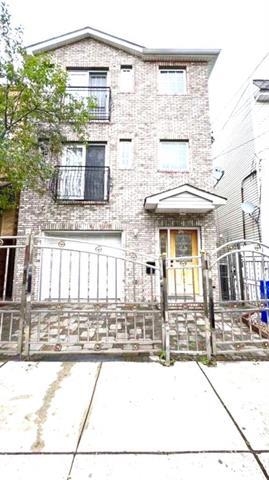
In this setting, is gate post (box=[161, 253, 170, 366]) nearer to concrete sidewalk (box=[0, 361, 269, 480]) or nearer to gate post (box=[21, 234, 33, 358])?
concrete sidewalk (box=[0, 361, 269, 480])

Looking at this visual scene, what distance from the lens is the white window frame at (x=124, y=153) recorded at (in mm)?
9070

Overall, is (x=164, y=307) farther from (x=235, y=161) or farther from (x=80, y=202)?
(x=235, y=161)

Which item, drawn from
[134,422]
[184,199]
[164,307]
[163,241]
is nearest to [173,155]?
[184,199]

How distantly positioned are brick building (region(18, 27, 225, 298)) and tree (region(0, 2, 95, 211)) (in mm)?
1056

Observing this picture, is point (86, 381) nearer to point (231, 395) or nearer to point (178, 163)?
point (231, 395)

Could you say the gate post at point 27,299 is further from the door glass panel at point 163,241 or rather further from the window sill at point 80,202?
the door glass panel at point 163,241

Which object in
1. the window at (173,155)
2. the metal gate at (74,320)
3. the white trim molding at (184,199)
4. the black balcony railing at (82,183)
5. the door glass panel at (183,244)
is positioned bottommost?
the metal gate at (74,320)

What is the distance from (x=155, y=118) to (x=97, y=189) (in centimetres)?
348

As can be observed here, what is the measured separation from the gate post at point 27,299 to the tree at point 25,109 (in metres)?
3.82

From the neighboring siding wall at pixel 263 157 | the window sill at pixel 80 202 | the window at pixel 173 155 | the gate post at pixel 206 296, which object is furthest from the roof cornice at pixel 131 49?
the gate post at pixel 206 296

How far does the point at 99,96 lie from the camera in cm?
942

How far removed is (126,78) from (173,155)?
3681 mm

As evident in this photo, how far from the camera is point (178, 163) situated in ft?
30.0

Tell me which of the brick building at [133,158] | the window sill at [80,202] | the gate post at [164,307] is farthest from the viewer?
the window sill at [80,202]
